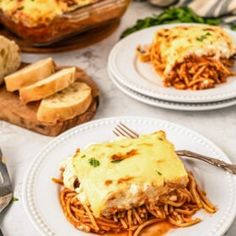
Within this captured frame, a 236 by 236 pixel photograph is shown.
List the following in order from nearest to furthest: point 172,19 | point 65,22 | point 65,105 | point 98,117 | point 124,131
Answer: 1. point 124,131
2. point 65,105
3. point 98,117
4. point 65,22
5. point 172,19

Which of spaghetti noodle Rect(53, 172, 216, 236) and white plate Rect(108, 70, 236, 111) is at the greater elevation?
spaghetti noodle Rect(53, 172, 216, 236)

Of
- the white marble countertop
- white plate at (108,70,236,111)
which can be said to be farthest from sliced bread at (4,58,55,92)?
white plate at (108,70,236,111)

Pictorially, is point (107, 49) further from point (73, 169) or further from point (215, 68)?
point (73, 169)

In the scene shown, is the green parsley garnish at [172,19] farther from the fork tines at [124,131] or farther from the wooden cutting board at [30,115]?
the fork tines at [124,131]

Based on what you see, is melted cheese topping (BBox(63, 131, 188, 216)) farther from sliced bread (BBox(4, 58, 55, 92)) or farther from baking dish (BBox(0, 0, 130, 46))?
baking dish (BBox(0, 0, 130, 46))

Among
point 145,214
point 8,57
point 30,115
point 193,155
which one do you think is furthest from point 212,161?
point 8,57

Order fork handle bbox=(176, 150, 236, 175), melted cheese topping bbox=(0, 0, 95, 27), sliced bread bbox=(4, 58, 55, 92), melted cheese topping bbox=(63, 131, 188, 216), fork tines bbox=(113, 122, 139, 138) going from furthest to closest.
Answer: melted cheese topping bbox=(0, 0, 95, 27) → sliced bread bbox=(4, 58, 55, 92) → fork tines bbox=(113, 122, 139, 138) → fork handle bbox=(176, 150, 236, 175) → melted cheese topping bbox=(63, 131, 188, 216)

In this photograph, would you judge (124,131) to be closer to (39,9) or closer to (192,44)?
(192,44)
